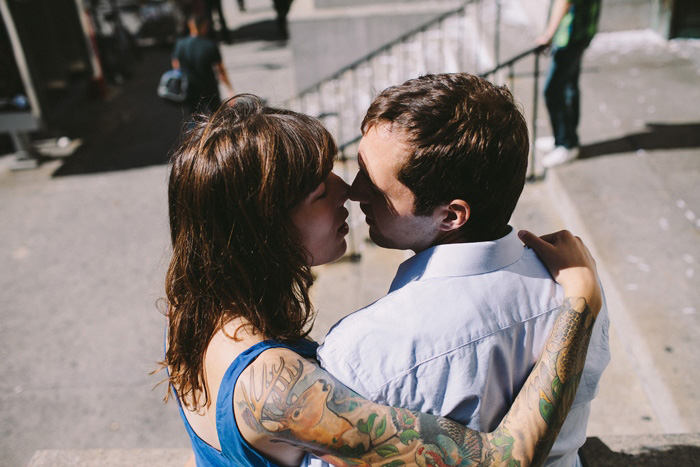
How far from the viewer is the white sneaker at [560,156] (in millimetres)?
5676

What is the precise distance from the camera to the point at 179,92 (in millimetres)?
7188

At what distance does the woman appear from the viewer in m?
1.35

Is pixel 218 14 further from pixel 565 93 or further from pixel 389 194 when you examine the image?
pixel 389 194

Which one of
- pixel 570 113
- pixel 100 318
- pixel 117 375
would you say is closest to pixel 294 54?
pixel 570 113

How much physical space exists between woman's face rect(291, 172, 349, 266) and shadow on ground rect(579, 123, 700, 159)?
4.68 metres

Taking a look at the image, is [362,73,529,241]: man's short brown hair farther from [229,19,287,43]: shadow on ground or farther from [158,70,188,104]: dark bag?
[229,19,287,43]: shadow on ground

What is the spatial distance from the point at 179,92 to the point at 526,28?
5886 mm

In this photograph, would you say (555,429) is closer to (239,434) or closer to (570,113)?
(239,434)

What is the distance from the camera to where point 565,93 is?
18.3ft

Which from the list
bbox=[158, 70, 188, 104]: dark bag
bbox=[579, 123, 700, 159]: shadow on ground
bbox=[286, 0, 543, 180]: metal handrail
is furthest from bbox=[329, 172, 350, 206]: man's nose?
bbox=[158, 70, 188, 104]: dark bag

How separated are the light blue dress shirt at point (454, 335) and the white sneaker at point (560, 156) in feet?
14.4

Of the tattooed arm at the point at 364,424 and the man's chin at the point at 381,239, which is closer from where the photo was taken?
the tattooed arm at the point at 364,424

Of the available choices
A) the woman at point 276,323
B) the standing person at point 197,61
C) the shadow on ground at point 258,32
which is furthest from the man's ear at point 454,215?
the shadow on ground at point 258,32

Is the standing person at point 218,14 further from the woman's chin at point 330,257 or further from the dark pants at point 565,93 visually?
the woman's chin at point 330,257
